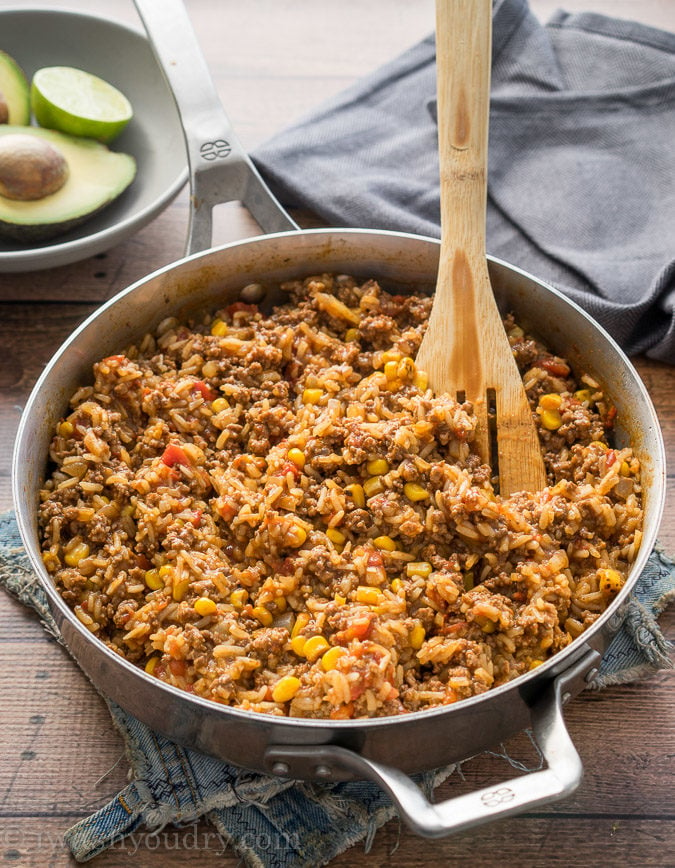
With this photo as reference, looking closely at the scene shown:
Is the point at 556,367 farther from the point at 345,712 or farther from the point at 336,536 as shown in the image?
the point at 345,712

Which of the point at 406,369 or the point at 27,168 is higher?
the point at 27,168

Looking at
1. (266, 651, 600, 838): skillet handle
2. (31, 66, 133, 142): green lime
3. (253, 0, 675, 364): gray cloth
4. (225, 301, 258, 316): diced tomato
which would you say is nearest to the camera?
(266, 651, 600, 838): skillet handle

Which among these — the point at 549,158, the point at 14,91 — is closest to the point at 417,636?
the point at 549,158

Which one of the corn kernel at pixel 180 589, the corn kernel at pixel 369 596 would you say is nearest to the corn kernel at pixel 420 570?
the corn kernel at pixel 369 596

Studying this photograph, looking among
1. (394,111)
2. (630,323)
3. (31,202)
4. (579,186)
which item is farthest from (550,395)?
(31,202)

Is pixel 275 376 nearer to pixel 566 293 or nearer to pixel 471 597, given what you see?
pixel 471 597

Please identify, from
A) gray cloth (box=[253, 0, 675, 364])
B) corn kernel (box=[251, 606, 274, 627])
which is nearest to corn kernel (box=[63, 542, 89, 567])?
corn kernel (box=[251, 606, 274, 627])

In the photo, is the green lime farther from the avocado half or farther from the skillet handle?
the skillet handle
